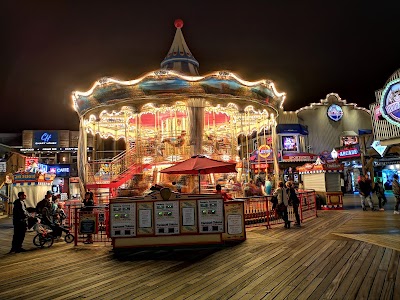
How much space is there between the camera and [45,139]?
5009 cm

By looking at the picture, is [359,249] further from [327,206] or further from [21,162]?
[21,162]

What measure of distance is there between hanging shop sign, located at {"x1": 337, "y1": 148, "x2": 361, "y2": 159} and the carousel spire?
15.6 meters

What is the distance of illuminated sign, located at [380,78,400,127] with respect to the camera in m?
17.0

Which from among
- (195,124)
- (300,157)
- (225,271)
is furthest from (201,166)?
(300,157)

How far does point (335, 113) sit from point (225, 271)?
36075 millimetres

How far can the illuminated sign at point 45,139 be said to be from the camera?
49.9m

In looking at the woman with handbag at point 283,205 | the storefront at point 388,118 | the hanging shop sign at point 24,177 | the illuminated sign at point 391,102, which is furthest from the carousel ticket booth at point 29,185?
the illuminated sign at point 391,102

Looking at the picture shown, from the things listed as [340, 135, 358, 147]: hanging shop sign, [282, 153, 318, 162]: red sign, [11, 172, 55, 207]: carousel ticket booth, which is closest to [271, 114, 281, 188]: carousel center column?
[11, 172, 55, 207]: carousel ticket booth

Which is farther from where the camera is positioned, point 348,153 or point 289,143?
point 289,143

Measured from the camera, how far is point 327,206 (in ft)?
53.0

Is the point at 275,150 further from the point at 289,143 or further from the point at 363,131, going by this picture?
the point at 363,131

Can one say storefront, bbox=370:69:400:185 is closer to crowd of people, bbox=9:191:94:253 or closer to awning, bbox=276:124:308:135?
awning, bbox=276:124:308:135

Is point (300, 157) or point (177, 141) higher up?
point (300, 157)

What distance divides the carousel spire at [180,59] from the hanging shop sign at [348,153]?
1561 cm
